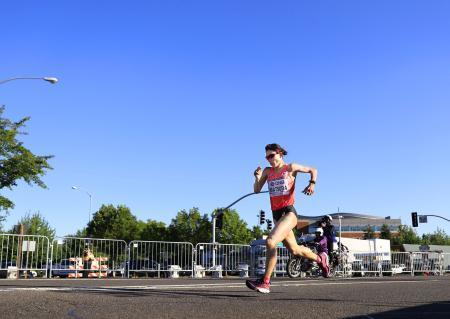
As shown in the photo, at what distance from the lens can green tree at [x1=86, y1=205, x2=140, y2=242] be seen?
224 feet

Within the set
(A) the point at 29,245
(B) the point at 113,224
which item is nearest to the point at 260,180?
(A) the point at 29,245

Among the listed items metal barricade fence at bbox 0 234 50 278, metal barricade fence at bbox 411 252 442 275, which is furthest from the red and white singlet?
metal barricade fence at bbox 411 252 442 275

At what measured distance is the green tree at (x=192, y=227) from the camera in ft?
229

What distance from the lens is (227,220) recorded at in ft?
227

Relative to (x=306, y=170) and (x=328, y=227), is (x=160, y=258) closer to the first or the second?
(x=328, y=227)

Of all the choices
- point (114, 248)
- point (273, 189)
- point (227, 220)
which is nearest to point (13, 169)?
point (114, 248)

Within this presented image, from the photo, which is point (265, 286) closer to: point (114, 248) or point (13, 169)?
point (114, 248)

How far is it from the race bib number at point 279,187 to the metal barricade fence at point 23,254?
501 inches

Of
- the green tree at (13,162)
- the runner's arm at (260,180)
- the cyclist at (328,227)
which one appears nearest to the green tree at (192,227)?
the green tree at (13,162)

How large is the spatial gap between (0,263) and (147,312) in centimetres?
1436

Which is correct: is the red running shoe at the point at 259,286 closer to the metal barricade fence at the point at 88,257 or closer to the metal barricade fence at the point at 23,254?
the metal barricade fence at the point at 23,254

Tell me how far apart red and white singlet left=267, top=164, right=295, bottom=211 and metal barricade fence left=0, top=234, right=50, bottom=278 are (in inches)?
501

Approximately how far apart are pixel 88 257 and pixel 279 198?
14.4 m

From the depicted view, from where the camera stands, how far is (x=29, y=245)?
18.0 metres
